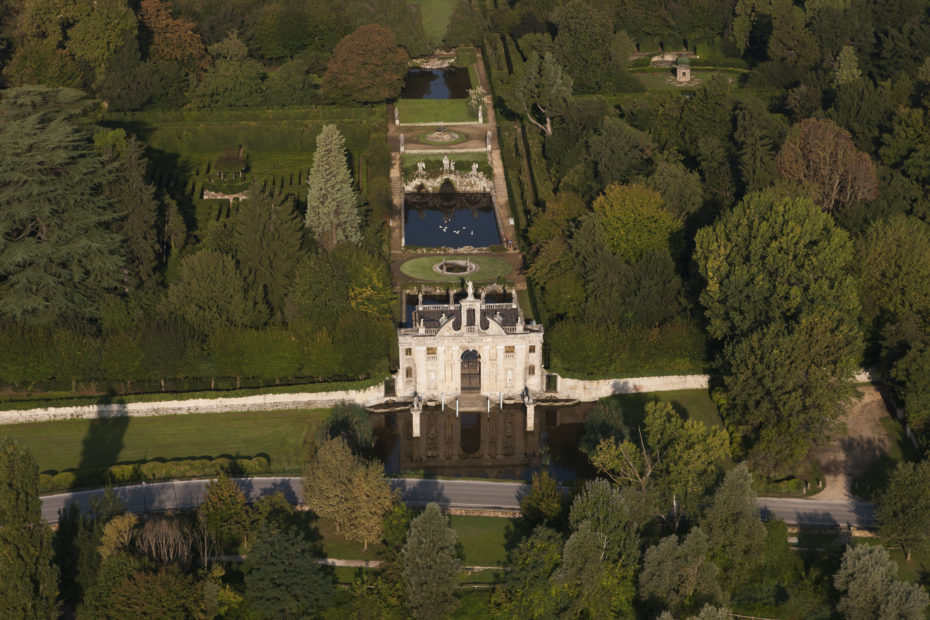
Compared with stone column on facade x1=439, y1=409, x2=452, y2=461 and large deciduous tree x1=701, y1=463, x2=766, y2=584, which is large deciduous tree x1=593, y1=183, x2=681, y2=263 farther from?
large deciduous tree x1=701, y1=463, x2=766, y2=584

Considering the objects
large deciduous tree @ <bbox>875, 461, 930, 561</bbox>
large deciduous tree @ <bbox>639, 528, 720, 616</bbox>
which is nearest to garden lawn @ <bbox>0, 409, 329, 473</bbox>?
large deciduous tree @ <bbox>639, 528, 720, 616</bbox>

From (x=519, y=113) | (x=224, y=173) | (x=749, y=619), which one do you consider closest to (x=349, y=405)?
(x=749, y=619)

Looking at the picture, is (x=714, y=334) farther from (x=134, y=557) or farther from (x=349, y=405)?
(x=134, y=557)

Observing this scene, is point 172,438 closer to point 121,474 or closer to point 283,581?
point 121,474

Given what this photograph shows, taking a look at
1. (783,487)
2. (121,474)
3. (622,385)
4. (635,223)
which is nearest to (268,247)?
(121,474)

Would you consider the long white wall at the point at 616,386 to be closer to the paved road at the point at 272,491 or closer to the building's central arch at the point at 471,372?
the building's central arch at the point at 471,372

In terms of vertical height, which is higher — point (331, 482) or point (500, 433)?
point (500, 433)
